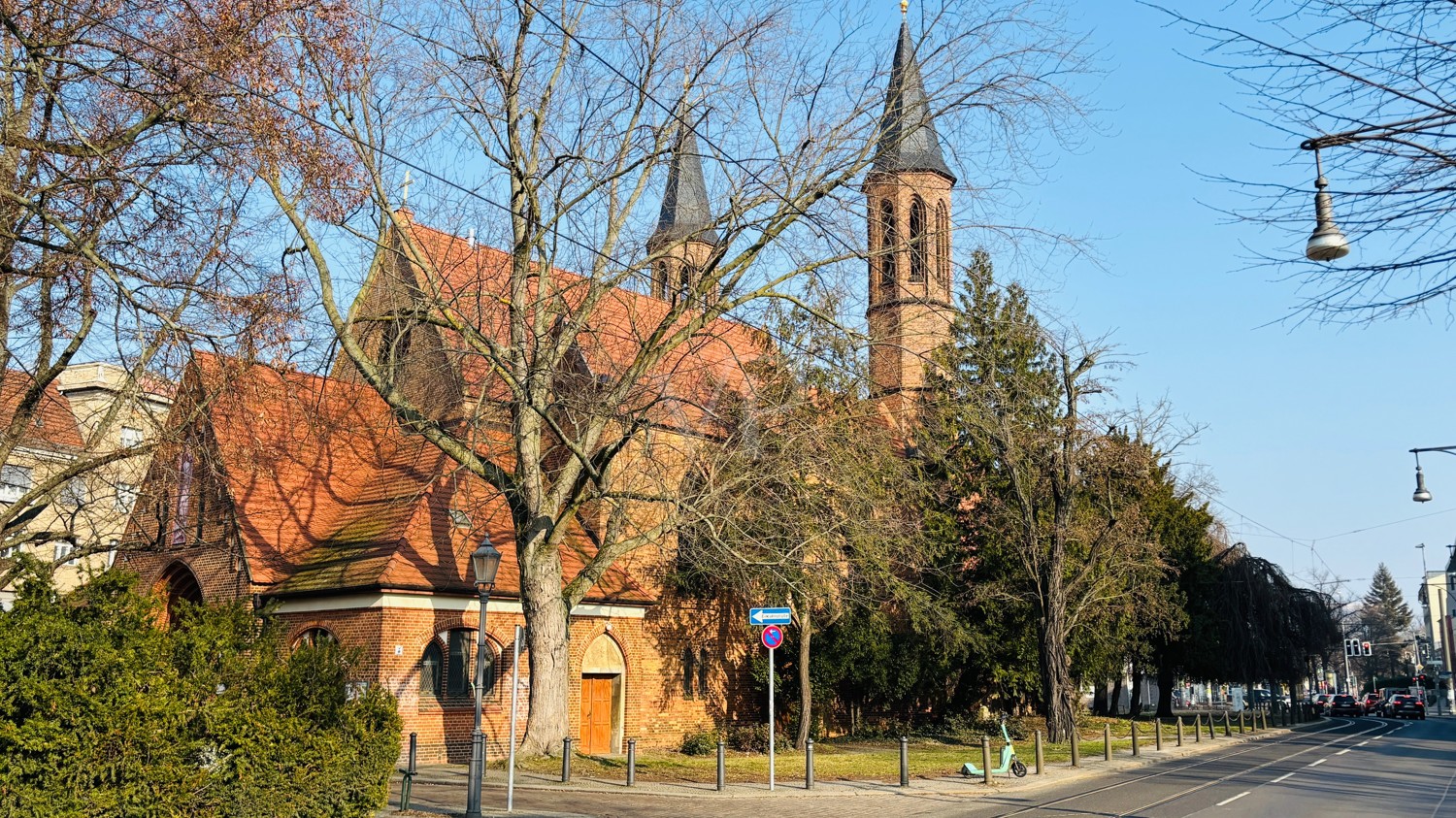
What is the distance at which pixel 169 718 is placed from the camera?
966cm

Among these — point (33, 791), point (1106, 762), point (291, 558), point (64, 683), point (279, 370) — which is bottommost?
point (1106, 762)

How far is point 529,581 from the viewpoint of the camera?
63.8ft

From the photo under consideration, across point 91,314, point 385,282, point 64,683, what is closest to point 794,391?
point 385,282

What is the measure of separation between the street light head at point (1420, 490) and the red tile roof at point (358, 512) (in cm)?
1774

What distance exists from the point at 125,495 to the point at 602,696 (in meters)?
14.4

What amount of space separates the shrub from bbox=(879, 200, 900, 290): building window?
46.9 ft

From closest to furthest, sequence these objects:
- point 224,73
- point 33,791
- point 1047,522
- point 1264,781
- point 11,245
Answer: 1. point 33,791
2. point 224,73
3. point 11,245
4. point 1264,781
5. point 1047,522

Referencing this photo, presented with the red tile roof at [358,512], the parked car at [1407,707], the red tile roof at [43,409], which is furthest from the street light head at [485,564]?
the parked car at [1407,707]

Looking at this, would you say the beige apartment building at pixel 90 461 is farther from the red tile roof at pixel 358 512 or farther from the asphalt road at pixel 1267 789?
the asphalt road at pixel 1267 789

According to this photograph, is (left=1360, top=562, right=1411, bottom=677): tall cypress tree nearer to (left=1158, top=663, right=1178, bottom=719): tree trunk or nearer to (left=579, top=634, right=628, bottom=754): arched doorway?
(left=1158, top=663, right=1178, bottom=719): tree trunk

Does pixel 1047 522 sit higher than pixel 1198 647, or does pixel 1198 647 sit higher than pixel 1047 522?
pixel 1047 522

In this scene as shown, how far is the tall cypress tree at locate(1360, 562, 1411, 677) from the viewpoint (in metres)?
135

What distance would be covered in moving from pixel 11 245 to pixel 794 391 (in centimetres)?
1156

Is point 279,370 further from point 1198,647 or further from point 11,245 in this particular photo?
point 1198,647
